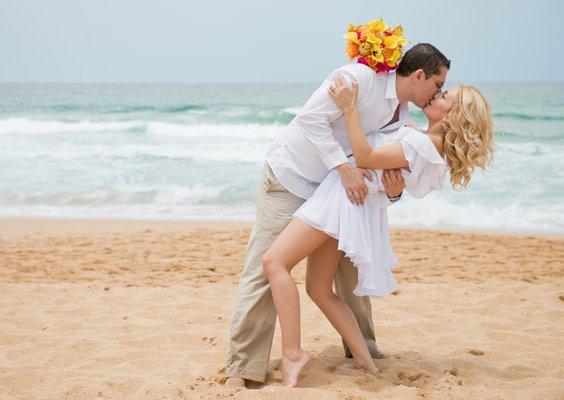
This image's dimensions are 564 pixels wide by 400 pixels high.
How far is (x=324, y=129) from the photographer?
11.7 ft

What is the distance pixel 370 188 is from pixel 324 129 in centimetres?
39

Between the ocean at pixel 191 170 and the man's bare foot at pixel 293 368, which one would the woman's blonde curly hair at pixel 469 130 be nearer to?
the ocean at pixel 191 170

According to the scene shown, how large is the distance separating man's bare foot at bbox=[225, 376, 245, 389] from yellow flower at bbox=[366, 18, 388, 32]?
193 cm

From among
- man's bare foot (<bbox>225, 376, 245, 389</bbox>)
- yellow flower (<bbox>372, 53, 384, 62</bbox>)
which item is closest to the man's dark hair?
yellow flower (<bbox>372, 53, 384, 62</bbox>)

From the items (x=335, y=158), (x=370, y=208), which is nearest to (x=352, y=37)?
(x=335, y=158)

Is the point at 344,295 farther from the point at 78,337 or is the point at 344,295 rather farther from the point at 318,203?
the point at 78,337

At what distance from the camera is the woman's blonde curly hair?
356cm

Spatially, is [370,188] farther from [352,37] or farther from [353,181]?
[352,37]

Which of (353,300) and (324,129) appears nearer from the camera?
(324,129)

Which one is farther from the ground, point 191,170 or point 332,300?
point 332,300

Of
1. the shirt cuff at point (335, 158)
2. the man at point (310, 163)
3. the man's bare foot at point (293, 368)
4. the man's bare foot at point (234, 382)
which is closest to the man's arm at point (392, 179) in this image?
the man at point (310, 163)

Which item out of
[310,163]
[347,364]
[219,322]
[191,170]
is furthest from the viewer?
[191,170]

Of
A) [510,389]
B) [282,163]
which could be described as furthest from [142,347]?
[510,389]

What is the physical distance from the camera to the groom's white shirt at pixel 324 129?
11.7 ft
